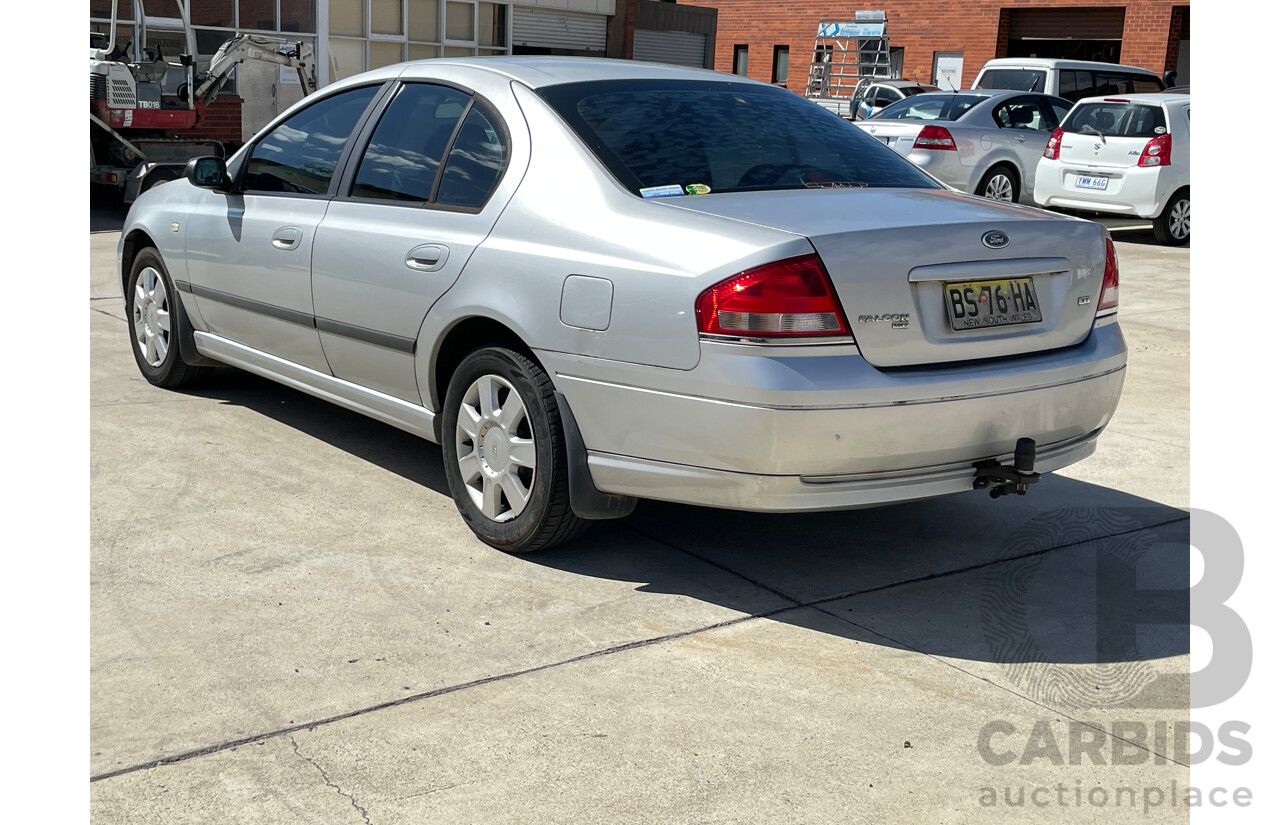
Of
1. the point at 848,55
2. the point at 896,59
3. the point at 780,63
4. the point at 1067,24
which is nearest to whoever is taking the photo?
the point at 1067,24

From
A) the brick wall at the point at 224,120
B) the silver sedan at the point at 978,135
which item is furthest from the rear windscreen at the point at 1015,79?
the brick wall at the point at 224,120

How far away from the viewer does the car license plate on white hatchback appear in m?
14.5

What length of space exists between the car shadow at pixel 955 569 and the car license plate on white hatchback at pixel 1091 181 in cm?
1015

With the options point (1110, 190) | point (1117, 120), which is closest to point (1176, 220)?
point (1110, 190)

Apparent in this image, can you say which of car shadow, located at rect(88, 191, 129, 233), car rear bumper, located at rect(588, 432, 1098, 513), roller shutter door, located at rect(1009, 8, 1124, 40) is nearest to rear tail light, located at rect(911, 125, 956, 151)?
car shadow, located at rect(88, 191, 129, 233)

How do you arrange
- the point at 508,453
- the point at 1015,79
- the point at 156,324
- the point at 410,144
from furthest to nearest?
the point at 1015,79
the point at 156,324
the point at 410,144
the point at 508,453

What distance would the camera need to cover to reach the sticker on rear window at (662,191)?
3.93 meters

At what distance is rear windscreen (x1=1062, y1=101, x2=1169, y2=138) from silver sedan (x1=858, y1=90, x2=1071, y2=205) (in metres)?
0.88

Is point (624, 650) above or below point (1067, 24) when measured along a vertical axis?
below

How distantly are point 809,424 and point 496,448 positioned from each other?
118 cm

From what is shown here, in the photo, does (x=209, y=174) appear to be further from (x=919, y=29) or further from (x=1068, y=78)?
(x=919, y=29)

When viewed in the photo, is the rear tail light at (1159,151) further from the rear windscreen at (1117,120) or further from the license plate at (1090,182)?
the license plate at (1090,182)

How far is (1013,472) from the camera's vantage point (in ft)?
12.6

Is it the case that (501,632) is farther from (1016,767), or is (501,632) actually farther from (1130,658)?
(1130,658)
